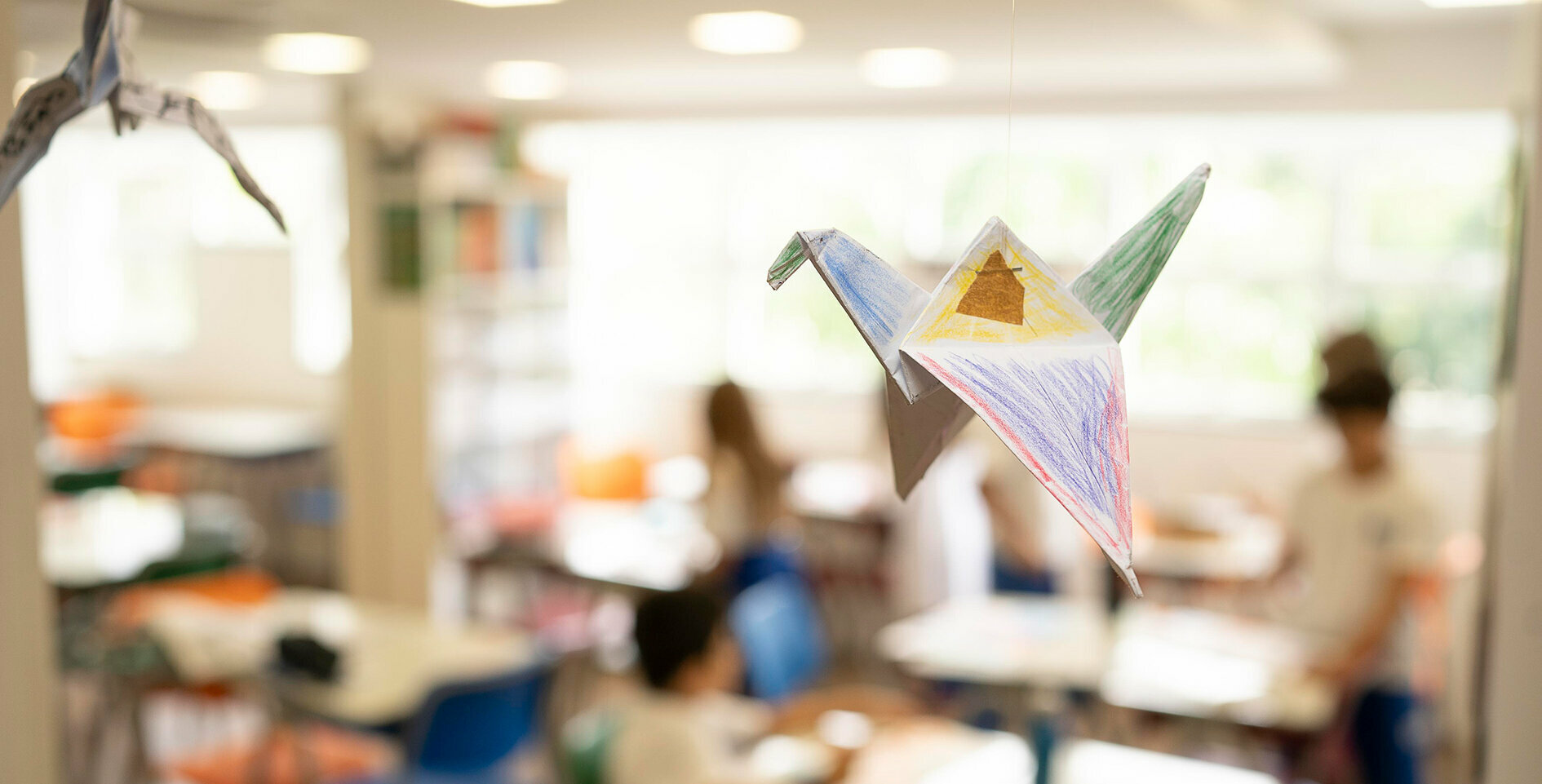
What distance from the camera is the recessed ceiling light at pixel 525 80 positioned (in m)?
4.55

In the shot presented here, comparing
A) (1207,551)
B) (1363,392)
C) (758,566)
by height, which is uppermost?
(1363,392)

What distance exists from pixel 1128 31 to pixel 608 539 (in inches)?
107

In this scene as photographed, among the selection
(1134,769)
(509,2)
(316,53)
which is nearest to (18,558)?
(509,2)

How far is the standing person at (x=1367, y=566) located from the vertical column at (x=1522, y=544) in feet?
5.51

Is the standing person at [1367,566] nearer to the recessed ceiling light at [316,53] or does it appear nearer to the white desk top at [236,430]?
the recessed ceiling light at [316,53]

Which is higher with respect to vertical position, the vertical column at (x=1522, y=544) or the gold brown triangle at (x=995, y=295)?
the gold brown triangle at (x=995, y=295)

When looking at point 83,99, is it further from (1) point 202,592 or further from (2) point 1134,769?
(1) point 202,592

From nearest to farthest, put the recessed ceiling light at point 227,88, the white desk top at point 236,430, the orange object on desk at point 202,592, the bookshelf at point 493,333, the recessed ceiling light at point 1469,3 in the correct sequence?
the recessed ceiling light at point 1469,3 < the orange object on desk at point 202,592 < the recessed ceiling light at point 227,88 < the bookshelf at point 493,333 < the white desk top at point 236,430

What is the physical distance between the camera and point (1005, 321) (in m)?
0.82

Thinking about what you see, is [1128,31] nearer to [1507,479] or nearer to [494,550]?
[1507,479]

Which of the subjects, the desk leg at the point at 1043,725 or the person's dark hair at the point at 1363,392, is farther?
the person's dark hair at the point at 1363,392

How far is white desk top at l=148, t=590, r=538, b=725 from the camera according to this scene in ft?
10.5

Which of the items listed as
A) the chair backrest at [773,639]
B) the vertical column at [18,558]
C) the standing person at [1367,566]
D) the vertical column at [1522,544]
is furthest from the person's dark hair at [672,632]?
the standing person at [1367,566]

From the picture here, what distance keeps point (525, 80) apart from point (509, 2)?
2.17 meters
